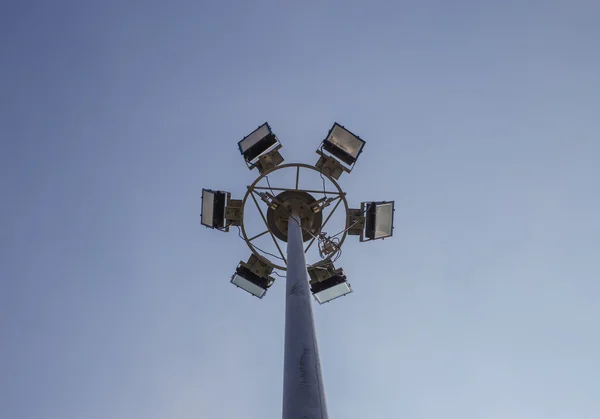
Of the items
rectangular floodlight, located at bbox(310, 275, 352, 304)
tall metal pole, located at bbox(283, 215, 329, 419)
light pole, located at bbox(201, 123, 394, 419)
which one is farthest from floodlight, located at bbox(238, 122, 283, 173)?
tall metal pole, located at bbox(283, 215, 329, 419)

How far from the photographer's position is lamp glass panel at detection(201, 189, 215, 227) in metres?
A: 10.3

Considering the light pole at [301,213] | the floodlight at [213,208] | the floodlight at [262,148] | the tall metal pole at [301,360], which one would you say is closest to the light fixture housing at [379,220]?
the light pole at [301,213]

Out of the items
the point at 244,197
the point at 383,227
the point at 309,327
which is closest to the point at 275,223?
the point at 244,197

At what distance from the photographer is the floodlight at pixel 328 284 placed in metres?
10.2

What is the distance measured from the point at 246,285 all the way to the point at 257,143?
3219 millimetres

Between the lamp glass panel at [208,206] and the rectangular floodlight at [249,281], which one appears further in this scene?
the rectangular floodlight at [249,281]

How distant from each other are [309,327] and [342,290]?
5763 millimetres

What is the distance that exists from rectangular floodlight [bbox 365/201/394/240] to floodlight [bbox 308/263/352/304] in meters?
1.20

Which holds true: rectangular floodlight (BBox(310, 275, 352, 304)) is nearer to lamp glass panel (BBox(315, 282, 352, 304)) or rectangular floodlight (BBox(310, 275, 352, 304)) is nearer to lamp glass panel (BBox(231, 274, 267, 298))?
lamp glass panel (BBox(315, 282, 352, 304))

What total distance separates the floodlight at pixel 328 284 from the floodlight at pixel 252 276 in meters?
1.07

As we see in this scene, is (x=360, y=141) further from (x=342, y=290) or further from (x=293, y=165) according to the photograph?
(x=342, y=290)

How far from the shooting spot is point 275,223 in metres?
10.1

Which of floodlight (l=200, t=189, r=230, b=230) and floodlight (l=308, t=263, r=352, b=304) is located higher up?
floodlight (l=200, t=189, r=230, b=230)

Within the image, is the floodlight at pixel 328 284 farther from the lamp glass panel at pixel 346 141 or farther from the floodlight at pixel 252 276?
the lamp glass panel at pixel 346 141
